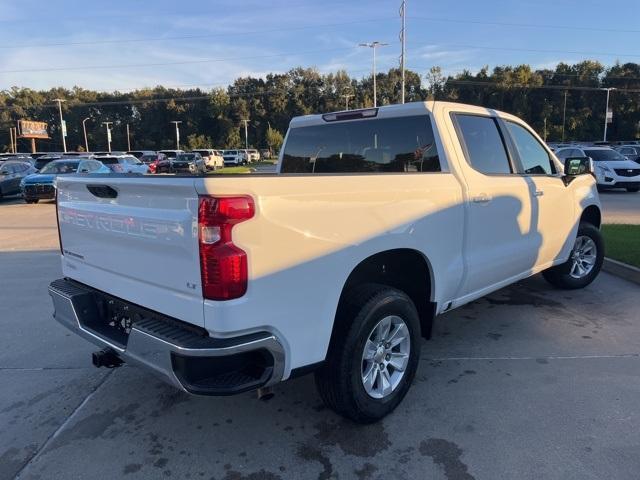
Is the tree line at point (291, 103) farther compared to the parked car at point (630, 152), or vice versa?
the tree line at point (291, 103)

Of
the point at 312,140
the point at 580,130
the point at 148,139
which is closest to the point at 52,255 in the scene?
the point at 312,140

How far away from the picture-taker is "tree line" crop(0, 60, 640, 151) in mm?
75062

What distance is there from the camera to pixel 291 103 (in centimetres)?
9300

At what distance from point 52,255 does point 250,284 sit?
758 centimetres

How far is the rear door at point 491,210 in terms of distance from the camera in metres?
3.90

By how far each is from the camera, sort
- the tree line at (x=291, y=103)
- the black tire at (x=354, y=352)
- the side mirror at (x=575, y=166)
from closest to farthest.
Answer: the black tire at (x=354, y=352) < the side mirror at (x=575, y=166) < the tree line at (x=291, y=103)

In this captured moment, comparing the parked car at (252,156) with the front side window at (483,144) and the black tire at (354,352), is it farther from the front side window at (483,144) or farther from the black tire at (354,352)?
the black tire at (354,352)

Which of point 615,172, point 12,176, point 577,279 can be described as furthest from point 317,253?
point 12,176

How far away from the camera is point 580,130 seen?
245ft

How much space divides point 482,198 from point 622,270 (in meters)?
3.94

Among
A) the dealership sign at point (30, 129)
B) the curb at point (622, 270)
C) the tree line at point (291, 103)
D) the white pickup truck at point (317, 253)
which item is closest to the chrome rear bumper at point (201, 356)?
the white pickup truck at point (317, 253)

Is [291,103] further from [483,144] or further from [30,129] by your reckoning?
[483,144]

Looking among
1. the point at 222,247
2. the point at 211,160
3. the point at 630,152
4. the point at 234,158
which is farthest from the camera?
the point at 234,158

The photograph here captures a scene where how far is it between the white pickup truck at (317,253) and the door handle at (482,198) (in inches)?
0.7
